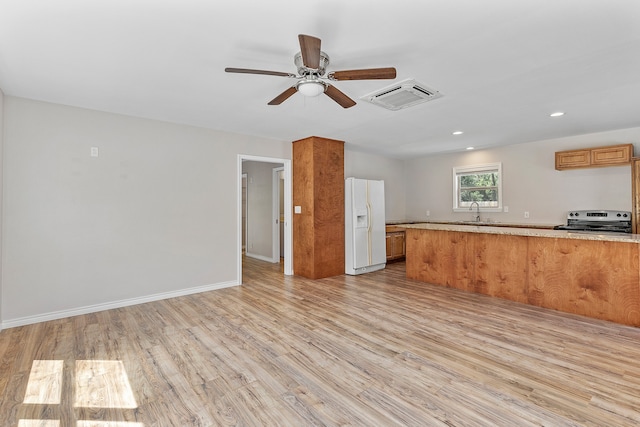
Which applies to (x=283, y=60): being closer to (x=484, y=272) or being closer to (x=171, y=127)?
(x=171, y=127)

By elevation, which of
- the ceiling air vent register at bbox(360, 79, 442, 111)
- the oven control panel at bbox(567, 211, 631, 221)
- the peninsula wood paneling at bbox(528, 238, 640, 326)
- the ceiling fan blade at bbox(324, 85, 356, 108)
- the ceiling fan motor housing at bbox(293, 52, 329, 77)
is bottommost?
the peninsula wood paneling at bbox(528, 238, 640, 326)

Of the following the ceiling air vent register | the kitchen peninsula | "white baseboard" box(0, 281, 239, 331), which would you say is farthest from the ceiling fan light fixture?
"white baseboard" box(0, 281, 239, 331)

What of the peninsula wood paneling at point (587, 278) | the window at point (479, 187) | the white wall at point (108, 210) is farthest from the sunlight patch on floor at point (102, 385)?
the window at point (479, 187)

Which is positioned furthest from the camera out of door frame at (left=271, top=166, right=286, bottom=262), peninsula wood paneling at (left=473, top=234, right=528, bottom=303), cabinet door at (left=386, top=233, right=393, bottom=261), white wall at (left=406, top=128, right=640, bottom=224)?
door frame at (left=271, top=166, right=286, bottom=262)

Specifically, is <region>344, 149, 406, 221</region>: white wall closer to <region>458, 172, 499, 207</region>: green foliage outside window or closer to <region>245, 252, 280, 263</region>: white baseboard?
<region>458, 172, 499, 207</region>: green foliage outside window

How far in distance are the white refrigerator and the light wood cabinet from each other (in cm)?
64

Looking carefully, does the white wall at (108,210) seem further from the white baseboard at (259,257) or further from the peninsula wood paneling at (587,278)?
the peninsula wood paneling at (587,278)

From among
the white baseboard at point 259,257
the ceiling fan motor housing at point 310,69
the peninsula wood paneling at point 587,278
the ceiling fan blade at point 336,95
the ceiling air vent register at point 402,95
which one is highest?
the ceiling air vent register at point 402,95

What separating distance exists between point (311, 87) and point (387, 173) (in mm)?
5177

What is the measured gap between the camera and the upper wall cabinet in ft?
14.9

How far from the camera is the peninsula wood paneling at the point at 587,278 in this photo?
3129 mm

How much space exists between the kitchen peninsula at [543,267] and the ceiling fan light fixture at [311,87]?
3.01 m

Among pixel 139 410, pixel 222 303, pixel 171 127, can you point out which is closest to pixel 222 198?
pixel 171 127

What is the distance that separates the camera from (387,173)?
286 inches
